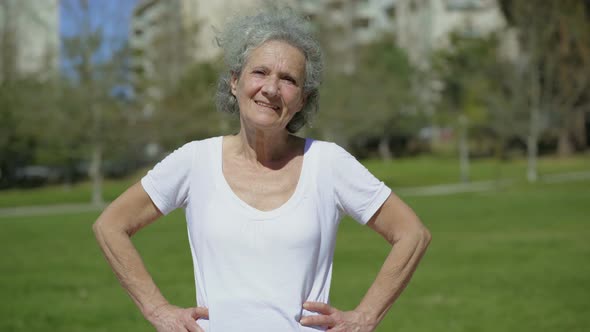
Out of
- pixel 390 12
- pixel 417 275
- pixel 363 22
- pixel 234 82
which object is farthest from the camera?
pixel 363 22

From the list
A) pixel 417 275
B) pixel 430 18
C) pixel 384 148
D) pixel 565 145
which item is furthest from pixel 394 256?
pixel 430 18

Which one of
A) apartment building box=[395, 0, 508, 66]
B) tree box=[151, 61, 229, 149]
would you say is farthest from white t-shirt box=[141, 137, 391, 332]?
apartment building box=[395, 0, 508, 66]

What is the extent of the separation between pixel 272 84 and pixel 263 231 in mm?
510

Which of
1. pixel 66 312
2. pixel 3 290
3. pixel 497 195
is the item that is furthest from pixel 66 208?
pixel 66 312

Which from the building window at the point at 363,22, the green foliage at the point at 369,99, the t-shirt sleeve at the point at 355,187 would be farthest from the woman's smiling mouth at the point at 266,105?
the building window at the point at 363,22

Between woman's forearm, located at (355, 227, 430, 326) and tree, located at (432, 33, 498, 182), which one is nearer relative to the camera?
woman's forearm, located at (355, 227, 430, 326)

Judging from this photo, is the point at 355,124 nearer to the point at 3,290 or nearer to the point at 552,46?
the point at 552,46

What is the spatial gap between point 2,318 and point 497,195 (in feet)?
81.5

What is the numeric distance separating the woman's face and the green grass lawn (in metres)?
6.72

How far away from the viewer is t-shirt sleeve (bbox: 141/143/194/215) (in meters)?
2.95

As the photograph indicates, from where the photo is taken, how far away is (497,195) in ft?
106

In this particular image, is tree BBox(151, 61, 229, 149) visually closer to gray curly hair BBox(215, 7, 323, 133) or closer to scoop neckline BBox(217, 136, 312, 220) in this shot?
gray curly hair BBox(215, 7, 323, 133)

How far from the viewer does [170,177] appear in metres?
2.95

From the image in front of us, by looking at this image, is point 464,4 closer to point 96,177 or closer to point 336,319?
point 96,177
